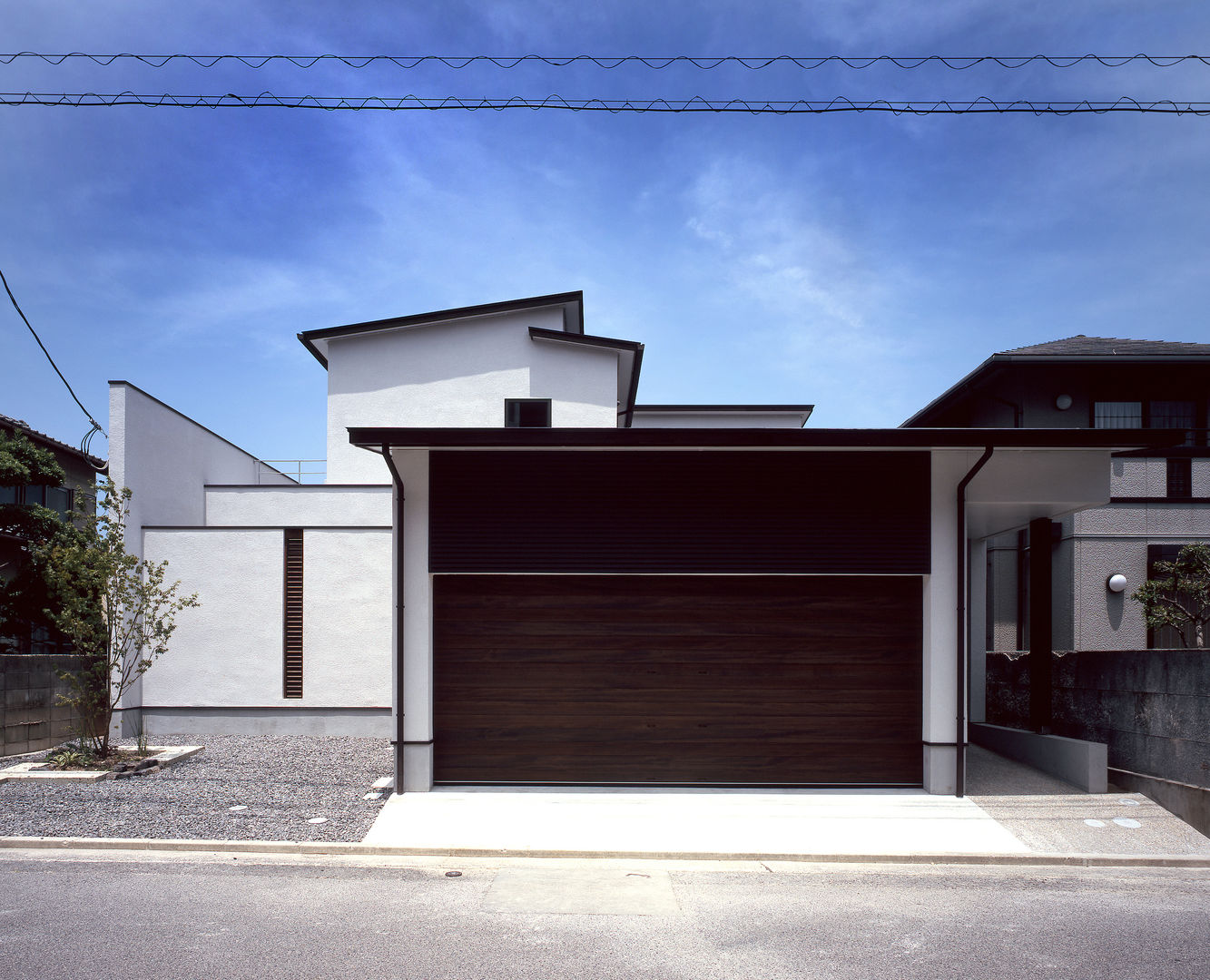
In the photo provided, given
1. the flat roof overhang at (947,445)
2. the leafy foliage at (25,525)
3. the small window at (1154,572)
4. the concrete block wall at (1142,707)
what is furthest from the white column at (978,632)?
the leafy foliage at (25,525)

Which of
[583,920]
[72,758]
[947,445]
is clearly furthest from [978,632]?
[72,758]

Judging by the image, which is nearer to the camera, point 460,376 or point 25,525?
point 25,525

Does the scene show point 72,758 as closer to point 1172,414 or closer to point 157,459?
point 157,459

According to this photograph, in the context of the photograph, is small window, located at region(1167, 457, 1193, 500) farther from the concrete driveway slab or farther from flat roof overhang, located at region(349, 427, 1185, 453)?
the concrete driveway slab

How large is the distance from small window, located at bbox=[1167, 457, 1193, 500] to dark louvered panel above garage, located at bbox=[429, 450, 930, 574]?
34.9 feet

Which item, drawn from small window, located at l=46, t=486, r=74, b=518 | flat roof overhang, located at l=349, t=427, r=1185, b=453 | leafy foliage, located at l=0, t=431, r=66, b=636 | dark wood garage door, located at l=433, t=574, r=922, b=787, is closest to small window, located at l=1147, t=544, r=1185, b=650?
flat roof overhang, located at l=349, t=427, r=1185, b=453

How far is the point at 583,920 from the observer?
5438 millimetres

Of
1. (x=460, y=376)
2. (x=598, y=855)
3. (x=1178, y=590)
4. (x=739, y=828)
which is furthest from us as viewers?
(x=460, y=376)

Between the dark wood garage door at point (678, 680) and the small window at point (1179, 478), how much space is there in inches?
419

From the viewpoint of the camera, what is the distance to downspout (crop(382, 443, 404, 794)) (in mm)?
8586

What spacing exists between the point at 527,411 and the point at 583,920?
460 inches

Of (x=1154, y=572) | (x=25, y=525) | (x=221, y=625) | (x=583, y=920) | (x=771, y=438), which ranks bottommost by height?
(x=583, y=920)

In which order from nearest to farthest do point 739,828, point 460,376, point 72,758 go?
point 739,828, point 72,758, point 460,376

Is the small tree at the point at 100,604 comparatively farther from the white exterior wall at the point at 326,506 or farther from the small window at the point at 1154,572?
the small window at the point at 1154,572
